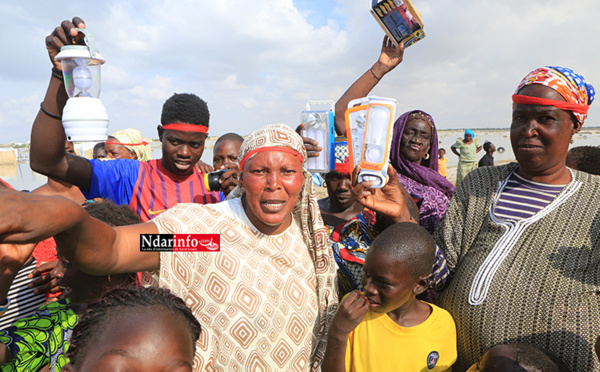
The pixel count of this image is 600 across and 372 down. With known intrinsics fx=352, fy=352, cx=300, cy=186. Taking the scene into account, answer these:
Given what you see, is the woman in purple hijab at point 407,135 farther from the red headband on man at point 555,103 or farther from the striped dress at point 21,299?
the striped dress at point 21,299

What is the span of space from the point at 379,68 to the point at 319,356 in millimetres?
2367

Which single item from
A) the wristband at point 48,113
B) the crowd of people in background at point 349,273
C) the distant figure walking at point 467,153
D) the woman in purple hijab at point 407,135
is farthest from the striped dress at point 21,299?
the distant figure walking at point 467,153

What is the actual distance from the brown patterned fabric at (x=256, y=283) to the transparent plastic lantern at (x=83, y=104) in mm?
592

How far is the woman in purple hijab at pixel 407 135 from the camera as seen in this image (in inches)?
120

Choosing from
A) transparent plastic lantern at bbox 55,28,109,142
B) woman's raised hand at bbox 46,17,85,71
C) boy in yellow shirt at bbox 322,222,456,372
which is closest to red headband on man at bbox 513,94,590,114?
boy in yellow shirt at bbox 322,222,456,372

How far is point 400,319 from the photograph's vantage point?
6.53 feet

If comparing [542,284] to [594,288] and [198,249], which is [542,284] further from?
[198,249]

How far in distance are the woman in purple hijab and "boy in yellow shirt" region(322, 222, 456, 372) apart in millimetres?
1067

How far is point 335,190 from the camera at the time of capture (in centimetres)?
303

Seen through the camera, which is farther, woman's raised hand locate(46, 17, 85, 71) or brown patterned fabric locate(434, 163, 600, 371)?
woman's raised hand locate(46, 17, 85, 71)

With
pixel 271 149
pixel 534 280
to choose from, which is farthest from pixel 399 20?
pixel 534 280

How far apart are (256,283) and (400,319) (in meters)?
0.85

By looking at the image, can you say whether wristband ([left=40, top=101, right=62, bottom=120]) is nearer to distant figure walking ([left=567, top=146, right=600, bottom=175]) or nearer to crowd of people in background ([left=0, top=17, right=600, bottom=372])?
crowd of people in background ([left=0, top=17, right=600, bottom=372])

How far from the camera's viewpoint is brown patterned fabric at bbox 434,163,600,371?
1.69m
